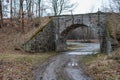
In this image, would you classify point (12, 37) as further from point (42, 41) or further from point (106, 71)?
point (106, 71)

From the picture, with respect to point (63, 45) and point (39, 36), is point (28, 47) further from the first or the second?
point (63, 45)

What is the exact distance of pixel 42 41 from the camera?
28.7 metres

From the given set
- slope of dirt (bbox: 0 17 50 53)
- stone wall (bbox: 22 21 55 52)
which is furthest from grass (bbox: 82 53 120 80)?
stone wall (bbox: 22 21 55 52)

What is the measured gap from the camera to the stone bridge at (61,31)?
87.9ft

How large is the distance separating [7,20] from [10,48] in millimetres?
10361

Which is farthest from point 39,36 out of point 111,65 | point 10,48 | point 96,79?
point 96,79

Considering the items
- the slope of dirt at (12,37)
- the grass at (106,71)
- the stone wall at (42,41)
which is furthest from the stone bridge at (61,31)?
the grass at (106,71)

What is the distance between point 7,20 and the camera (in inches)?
1368

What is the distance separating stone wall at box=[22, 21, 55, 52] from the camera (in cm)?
2697

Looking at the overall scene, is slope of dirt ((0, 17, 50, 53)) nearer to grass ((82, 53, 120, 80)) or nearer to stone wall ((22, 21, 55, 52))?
stone wall ((22, 21, 55, 52))

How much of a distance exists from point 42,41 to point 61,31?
10.6 ft

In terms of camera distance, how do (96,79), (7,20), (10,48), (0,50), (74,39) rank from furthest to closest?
(74,39) → (7,20) → (10,48) → (0,50) → (96,79)

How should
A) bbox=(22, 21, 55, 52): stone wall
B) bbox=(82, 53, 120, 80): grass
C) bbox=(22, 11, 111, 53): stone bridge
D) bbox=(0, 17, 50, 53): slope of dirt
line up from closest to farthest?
bbox=(82, 53, 120, 80): grass → bbox=(0, 17, 50, 53): slope of dirt → bbox=(22, 11, 111, 53): stone bridge → bbox=(22, 21, 55, 52): stone wall

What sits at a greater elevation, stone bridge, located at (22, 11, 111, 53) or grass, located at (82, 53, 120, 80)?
stone bridge, located at (22, 11, 111, 53)
